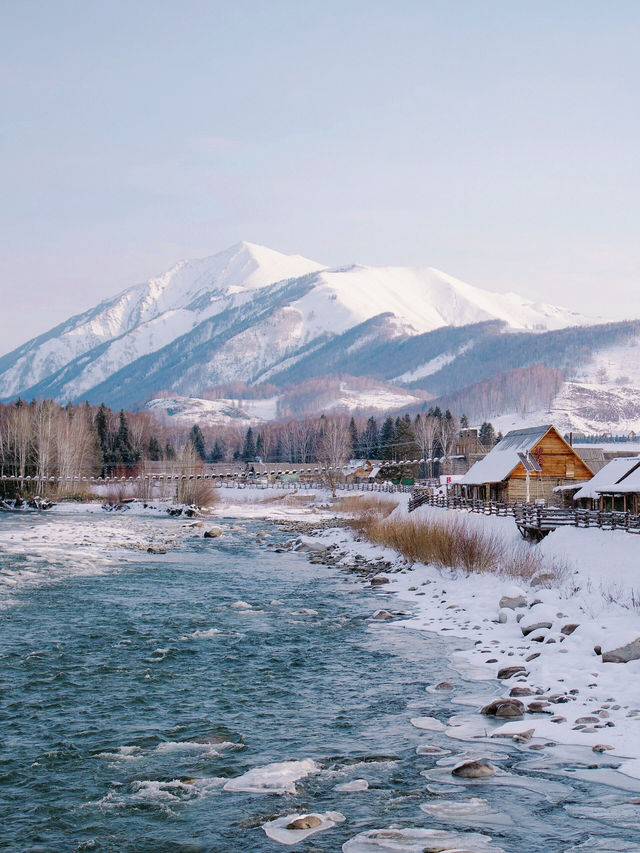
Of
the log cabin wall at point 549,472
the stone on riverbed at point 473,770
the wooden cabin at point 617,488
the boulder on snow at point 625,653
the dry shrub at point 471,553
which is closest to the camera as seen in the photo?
the stone on riverbed at point 473,770

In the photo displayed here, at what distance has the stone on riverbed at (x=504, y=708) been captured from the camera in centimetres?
1566

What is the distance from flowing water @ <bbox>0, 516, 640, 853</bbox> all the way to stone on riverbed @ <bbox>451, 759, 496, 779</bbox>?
0.74 feet

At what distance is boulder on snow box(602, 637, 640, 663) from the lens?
718 inches

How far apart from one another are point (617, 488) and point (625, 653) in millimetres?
28910

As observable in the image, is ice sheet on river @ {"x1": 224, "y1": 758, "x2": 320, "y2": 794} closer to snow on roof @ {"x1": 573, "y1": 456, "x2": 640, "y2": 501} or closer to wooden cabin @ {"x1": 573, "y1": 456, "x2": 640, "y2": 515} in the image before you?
wooden cabin @ {"x1": 573, "y1": 456, "x2": 640, "y2": 515}

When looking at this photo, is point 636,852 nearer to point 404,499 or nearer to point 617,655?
point 617,655

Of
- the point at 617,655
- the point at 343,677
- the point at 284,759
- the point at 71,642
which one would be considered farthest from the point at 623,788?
the point at 71,642

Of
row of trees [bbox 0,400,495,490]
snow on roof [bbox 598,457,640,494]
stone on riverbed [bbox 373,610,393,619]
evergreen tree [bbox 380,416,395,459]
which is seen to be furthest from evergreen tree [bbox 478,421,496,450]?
stone on riverbed [bbox 373,610,393,619]

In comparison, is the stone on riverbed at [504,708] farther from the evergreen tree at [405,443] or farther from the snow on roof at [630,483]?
the evergreen tree at [405,443]

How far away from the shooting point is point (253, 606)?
2834 cm

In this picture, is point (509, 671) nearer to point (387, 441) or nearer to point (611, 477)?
point (611, 477)

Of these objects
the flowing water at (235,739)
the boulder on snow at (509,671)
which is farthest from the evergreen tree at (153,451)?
the boulder on snow at (509,671)

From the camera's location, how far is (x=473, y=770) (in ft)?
41.5

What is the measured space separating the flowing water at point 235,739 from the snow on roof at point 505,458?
35.9 m
